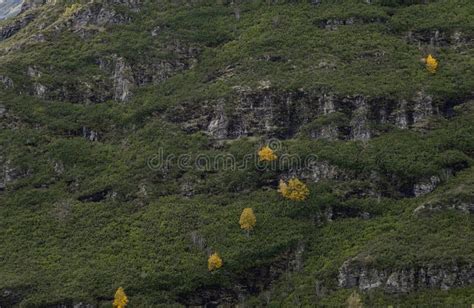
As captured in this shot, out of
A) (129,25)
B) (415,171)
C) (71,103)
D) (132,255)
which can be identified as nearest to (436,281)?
(415,171)

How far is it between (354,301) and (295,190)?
31854 millimetres

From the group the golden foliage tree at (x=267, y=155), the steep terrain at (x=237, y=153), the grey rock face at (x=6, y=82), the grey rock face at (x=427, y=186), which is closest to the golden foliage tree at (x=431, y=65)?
the steep terrain at (x=237, y=153)

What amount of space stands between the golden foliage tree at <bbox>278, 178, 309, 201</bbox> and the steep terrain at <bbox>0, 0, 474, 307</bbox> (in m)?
1.31

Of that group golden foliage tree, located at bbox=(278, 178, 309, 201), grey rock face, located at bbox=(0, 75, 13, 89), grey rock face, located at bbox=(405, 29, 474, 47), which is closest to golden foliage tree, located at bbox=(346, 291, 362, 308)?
golden foliage tree, located at bbox=(278, 178, 309, 201)

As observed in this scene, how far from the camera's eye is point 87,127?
527 feet

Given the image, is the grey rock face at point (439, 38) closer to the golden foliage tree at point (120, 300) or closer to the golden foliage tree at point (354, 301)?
the golden foliage tree at point (354, 301)

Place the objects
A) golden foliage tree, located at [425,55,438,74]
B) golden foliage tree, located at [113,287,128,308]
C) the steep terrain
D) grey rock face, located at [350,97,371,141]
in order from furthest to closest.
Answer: golden foliage tree, located at [425,55,438,74]
grey rock face, located at [350,97,371,141]
the steep terrain
golden foliage tree, located at [113,287,128,308]

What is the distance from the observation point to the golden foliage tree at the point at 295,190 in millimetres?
→ 134000

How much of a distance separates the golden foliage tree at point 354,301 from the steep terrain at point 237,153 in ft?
6.40

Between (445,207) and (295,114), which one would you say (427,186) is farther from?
(295,114)

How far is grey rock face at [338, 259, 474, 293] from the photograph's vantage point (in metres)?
107

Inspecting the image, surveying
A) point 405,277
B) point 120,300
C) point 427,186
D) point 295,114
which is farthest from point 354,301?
point 295,114

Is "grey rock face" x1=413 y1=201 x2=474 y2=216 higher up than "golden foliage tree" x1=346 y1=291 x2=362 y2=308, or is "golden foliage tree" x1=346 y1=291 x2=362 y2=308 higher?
"grey rock face" x1=413 y1=201 x2=474 y2=216

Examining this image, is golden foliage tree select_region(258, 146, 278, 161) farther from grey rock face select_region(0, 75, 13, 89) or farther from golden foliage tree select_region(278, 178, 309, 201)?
grey rock face select_region(0, 75, 13, 89)
